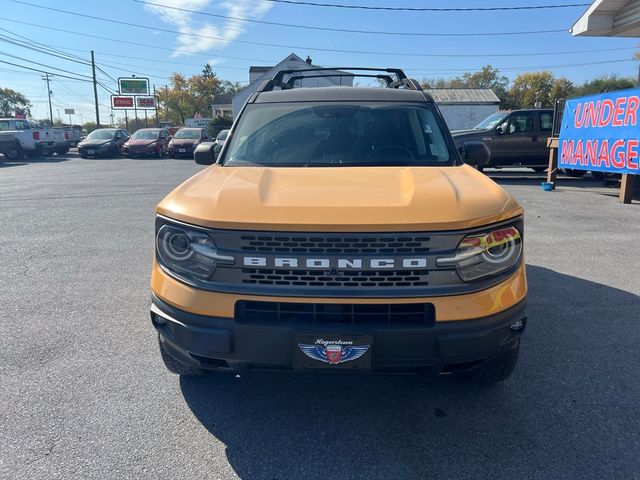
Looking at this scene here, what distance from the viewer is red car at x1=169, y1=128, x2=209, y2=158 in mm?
24391

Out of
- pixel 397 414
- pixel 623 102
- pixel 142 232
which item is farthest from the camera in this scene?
pixel 623 102

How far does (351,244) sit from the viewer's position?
2.27m

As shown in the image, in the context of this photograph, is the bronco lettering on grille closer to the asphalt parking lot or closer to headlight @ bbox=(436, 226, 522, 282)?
headlight @ bbox=(436, 226, 522, 282)

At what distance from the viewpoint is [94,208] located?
9.73 metres

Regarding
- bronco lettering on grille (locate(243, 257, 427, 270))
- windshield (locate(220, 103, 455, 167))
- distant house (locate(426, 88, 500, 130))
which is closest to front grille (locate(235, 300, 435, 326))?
bronco lettering on grille (locate(243, 257, 427, 270))

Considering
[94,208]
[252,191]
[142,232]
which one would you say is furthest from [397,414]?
[94,208]

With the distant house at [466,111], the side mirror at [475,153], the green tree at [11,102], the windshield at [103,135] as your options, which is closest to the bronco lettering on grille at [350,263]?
the side mirror at [475,153]

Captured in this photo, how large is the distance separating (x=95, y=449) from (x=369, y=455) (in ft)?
4.67

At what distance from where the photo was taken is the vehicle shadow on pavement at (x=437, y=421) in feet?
7.83

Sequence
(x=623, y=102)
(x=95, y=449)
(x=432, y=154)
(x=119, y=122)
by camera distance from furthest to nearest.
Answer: (x=119, y=122) < (x=623, y=102) < (x=432, y=154) < (x=95, y=449)

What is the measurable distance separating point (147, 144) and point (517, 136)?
730 inches

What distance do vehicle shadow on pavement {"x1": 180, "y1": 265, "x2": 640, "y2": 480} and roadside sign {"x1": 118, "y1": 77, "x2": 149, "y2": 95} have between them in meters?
54.4

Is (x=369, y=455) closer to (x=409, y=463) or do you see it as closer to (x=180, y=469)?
(x=409, y=463)

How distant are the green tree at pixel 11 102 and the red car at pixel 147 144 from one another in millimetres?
79184
